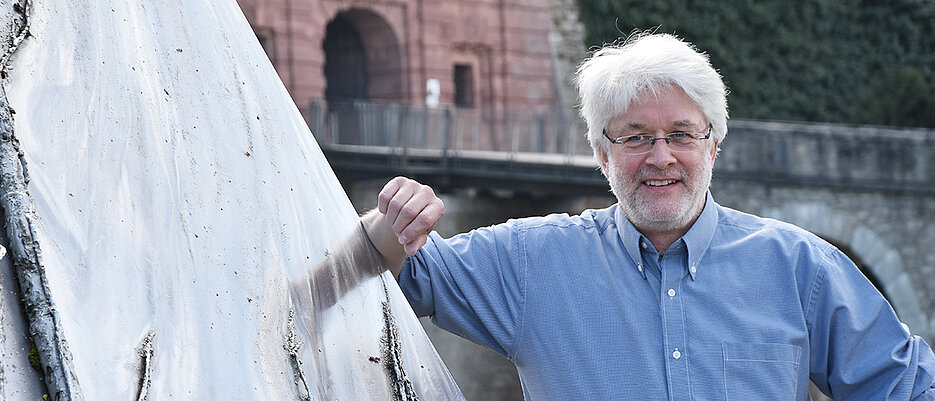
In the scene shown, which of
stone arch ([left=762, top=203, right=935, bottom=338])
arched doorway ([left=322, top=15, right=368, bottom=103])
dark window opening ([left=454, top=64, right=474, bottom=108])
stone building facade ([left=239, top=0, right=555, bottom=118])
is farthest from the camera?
dark window opening ([left=454, top=64, right=474, bottom=108])

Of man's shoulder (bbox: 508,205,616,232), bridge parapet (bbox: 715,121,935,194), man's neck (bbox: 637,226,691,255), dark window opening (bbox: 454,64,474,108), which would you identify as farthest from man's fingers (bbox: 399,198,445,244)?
dark window opening (bbox: 454,64,474,108)

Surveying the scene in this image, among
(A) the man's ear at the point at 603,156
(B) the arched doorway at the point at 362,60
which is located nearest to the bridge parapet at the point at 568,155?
(B) the arched doorway at the point at 362,60

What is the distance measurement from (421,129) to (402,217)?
1041 cm

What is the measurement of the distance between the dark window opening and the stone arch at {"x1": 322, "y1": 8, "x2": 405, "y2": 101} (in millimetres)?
1277

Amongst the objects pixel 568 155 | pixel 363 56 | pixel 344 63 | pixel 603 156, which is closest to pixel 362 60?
pixel 363 56

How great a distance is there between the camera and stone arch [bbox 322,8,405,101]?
1542 cm

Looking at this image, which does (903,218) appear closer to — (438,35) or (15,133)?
(438,35)

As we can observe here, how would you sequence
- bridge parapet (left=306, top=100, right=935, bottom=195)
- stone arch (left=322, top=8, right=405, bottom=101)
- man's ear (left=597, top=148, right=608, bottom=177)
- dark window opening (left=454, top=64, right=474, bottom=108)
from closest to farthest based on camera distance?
man's ear (left=597, top=148, right=608, bottom=177), bridge parapet (left=306, top=100, right=935, bottom=195), stone arch (left=322, top=8, right=405, bottom=101), dark window opening (left=454, top=64, right=474, bottom=108)

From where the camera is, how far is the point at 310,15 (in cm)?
1424

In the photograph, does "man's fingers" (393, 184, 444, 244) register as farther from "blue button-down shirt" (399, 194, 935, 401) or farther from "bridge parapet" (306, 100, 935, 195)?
"bridge parapet" (306, 100, 935, 195)

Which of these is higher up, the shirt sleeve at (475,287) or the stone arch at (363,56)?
the stone arch at (363,56)

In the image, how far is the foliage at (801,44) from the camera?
1691cm

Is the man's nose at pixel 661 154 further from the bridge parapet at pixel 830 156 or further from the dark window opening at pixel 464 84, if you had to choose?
the dark window opening at pixel 464 84

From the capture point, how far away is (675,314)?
1.80 metres
